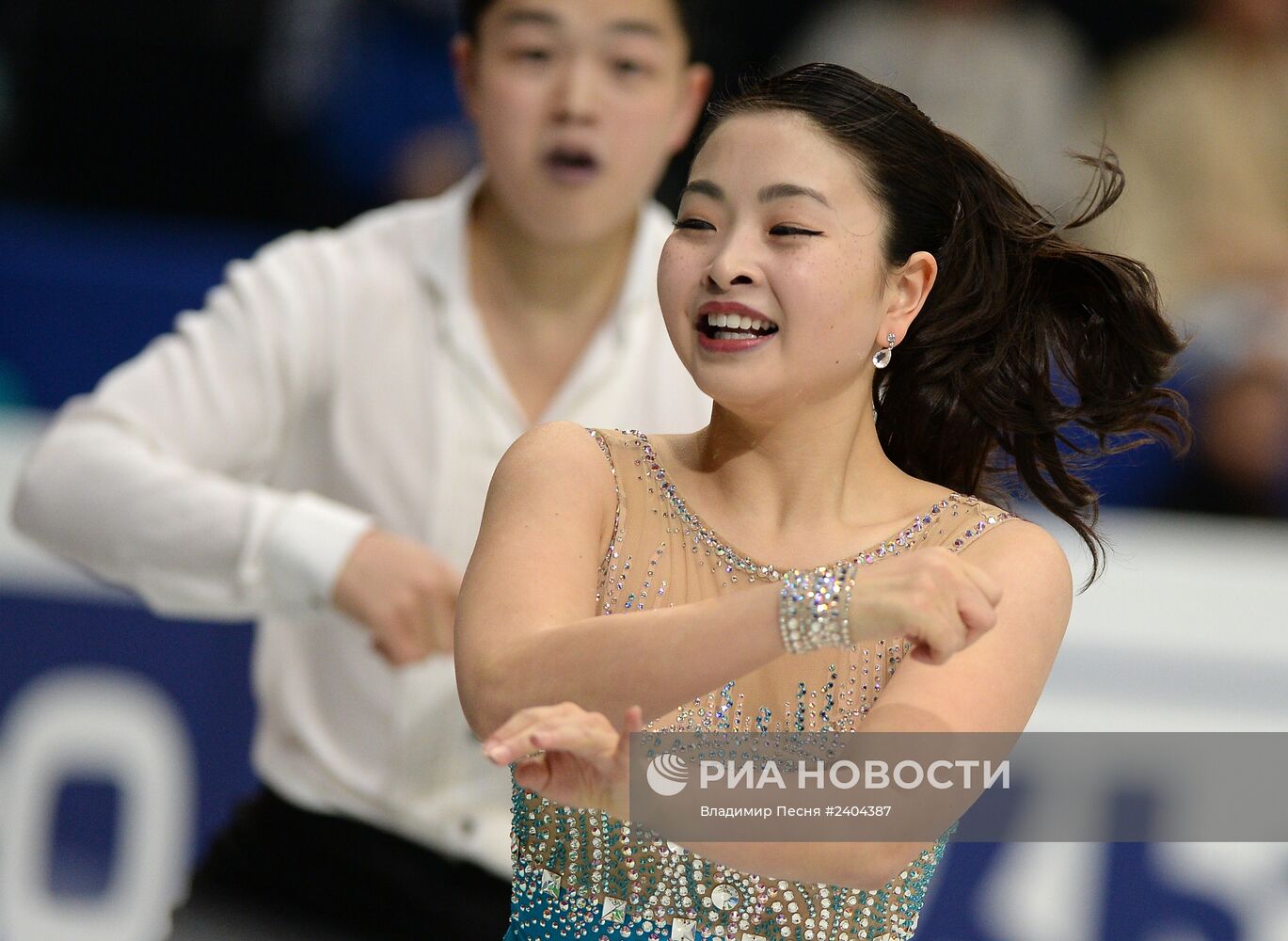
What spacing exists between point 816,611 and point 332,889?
5.00 feet

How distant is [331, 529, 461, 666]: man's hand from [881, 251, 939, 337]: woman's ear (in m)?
0.89

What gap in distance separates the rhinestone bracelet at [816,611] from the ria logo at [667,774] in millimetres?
157

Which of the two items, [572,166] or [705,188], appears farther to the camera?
[572,166]

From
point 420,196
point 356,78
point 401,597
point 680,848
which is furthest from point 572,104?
point 356,78

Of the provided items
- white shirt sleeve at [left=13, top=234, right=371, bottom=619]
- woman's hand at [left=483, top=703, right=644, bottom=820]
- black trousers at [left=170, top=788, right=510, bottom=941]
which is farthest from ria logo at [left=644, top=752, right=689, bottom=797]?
black trousers at [left=170, top=788, right=510, bottom=941]

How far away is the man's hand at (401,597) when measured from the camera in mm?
2334

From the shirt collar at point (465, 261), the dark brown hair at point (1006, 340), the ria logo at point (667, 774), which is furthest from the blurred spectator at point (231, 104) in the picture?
the ria logo at point (667, 774)

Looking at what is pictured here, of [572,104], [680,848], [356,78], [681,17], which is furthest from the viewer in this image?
[356,78]

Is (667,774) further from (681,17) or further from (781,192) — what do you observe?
(681,17)

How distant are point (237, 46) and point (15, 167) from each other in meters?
0.63

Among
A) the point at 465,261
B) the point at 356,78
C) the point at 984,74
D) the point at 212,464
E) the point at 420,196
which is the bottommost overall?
the point at 212,464

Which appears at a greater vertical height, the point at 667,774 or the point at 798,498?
the point at 798,498

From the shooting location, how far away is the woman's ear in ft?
5.34

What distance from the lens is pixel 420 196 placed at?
14.2 ft
